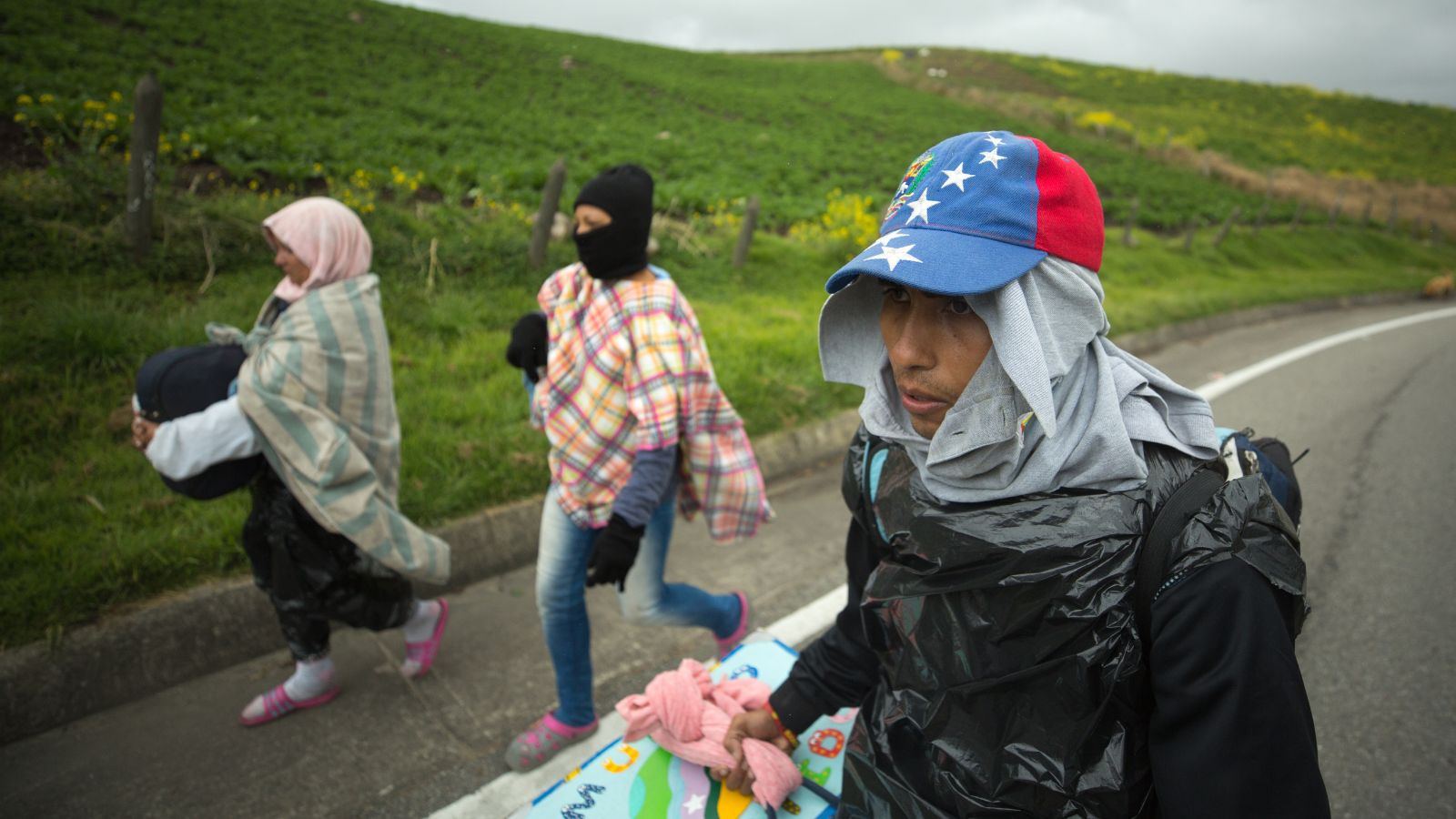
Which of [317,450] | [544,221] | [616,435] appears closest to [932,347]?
[616,435]

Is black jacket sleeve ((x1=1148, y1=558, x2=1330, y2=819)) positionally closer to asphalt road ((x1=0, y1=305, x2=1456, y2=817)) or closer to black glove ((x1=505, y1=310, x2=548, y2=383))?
asphalt road ((x1=0, y1=305, x2=1456, y2=817))

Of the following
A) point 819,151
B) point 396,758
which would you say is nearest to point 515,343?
point 396,758

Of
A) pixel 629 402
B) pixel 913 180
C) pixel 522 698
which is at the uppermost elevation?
pixel 913 180

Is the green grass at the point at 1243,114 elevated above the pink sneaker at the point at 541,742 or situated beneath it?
elevated above

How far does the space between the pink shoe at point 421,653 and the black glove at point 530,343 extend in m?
1.09

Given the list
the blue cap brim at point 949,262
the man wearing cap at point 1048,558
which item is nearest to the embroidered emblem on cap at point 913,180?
the man wearing cap at point 1048,558

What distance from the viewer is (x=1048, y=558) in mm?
1184

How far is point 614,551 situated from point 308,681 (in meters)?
1.40

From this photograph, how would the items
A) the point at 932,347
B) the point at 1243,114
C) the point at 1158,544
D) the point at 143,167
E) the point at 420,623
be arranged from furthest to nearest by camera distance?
the point at 1243,114 → the point at 143,167 → the point at 420,623 → the point at 932,347 → the point at 1158,544

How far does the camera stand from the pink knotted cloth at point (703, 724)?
1.59m

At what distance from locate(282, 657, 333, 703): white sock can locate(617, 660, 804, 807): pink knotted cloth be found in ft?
5.79

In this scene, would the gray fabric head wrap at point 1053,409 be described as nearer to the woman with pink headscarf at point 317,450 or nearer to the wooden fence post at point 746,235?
the woman with pink headscarf at point 317,450

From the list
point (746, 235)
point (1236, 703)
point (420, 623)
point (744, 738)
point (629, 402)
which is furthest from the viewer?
point (746, 235)

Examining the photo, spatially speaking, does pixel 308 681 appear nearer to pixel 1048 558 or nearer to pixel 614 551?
pixel 614 551
